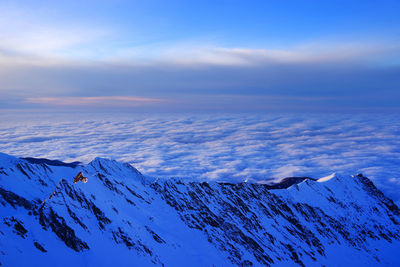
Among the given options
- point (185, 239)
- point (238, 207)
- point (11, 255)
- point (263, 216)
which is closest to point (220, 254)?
point (185, 239)

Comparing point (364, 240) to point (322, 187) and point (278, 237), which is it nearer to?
point (322, 187)

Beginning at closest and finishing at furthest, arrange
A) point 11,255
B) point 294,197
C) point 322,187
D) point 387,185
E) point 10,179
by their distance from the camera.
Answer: point 11,255 → point 10,179 → point 294,197 → point 322,187 → point 387,185

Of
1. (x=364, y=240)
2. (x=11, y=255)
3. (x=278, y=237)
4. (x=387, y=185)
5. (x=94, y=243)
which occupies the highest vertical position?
(x=11, y=255)

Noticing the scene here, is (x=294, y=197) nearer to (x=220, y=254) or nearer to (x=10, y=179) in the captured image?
(x=220, y=254)

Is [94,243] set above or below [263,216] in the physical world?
above

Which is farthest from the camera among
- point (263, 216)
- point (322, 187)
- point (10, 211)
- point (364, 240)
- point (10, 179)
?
point (322, 187)

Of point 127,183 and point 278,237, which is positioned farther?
point 278,237

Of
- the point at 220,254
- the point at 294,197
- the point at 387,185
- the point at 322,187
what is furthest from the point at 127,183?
the point at 387,185
